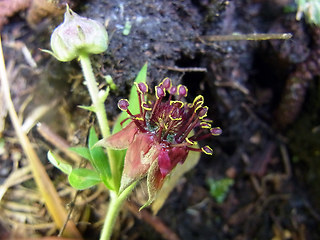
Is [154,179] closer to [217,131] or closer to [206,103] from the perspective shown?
[217,131]

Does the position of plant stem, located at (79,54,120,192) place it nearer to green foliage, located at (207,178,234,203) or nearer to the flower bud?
the flower bud

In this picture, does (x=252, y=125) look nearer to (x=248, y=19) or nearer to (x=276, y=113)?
(x=276, y=113)

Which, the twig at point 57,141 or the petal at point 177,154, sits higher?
the petal at point 177,154

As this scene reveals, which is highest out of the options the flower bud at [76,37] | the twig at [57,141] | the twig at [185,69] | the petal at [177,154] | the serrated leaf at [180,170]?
the flower bud at [76,37]

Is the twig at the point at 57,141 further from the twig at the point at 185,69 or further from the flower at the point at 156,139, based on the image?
the twig at the point at 185,69

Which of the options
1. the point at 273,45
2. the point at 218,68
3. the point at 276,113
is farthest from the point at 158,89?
the point at 276,113

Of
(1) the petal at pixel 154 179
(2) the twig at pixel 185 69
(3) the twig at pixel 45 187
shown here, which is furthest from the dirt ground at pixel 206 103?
(1) the petal at pixel 154 179
